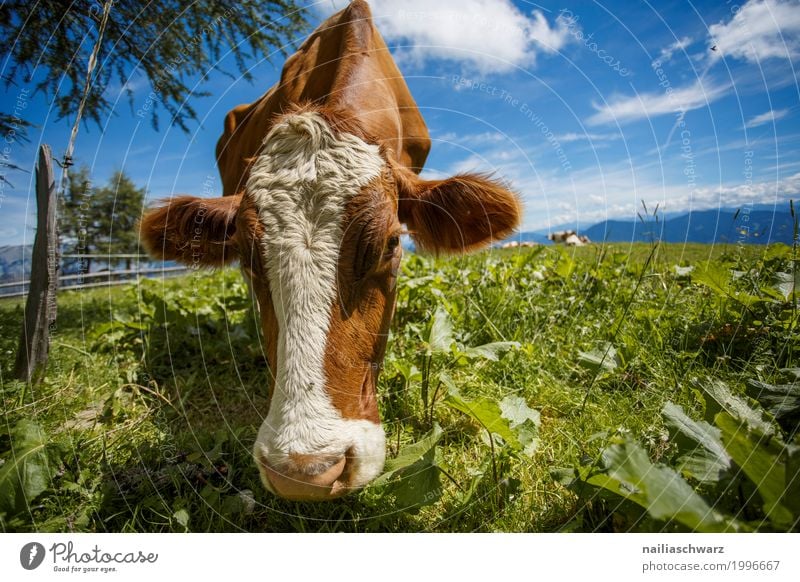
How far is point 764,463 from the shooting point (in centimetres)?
130

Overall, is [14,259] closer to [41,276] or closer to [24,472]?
[41,276]

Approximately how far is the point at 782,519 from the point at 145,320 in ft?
17.4

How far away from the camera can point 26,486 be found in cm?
177

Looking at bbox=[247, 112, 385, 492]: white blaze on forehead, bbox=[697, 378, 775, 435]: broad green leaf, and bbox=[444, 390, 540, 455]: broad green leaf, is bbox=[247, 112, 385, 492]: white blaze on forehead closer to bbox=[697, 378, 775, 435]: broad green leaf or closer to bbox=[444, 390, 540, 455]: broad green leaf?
bbox=[444, 390, 540, 455]: broad green leaf

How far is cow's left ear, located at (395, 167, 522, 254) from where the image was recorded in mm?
2426

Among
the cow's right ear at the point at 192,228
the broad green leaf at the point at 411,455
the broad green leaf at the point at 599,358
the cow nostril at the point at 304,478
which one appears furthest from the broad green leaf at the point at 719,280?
the cow's right ear at the point at 192,228

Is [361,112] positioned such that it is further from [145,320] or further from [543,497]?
[145,320]

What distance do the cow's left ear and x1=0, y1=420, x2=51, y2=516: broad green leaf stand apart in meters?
2.19

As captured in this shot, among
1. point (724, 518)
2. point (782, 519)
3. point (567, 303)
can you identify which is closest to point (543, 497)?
point (724, 518)

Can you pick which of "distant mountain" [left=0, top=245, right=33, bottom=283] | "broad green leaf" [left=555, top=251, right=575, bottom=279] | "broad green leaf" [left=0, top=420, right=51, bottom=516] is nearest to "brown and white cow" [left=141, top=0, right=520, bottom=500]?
"distant mountain" [left=0, top=245, right=33, bottom=283]

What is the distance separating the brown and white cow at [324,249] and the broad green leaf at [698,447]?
116 centimetres

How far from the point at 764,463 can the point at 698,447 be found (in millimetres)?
187

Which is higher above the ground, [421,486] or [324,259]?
[324,259]

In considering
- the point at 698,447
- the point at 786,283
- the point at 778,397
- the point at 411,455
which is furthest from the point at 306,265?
the point at 786,283
